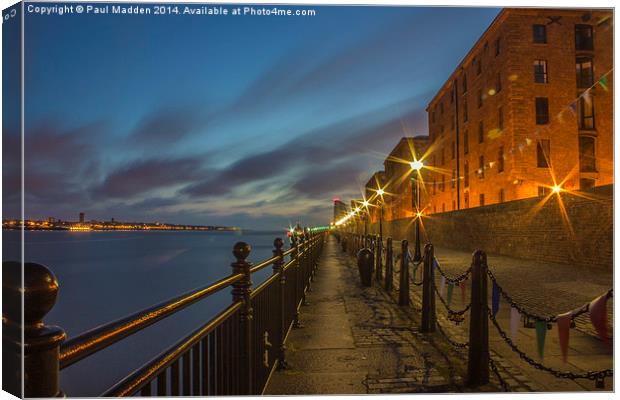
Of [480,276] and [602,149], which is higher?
[602,149]

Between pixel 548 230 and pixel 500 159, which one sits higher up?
pixel 500 159

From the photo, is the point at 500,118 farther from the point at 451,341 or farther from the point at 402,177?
the point at 402,177

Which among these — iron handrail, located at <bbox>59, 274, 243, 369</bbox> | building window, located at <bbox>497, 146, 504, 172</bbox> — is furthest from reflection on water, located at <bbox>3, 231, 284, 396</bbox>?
building window, located at <bbox>497, 146, 504, 172</bbox>

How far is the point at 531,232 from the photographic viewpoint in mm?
18719

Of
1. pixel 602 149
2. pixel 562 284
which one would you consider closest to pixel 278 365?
pixel 562 284

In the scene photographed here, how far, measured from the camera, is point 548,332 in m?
6.36

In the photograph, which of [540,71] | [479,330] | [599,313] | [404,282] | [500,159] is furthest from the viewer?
[500,159]

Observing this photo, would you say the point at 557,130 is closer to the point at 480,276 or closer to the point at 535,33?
the point at 535,33

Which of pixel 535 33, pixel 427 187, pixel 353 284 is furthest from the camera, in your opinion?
pixel 427 187

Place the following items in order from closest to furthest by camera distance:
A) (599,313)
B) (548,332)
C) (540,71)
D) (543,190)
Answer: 1. (599,313)
2. (548,332)
3. (540,71)
4. (543,190)

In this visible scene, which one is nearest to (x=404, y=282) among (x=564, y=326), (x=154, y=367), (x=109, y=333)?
(x=564, y=326)

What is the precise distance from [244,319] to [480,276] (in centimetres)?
245

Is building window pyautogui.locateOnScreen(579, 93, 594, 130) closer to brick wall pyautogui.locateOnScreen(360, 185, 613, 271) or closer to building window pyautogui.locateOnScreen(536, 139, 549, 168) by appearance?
building window pyautogui.locateOnScreen(536, 139, 549, 168)

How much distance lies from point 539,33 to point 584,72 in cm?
435
